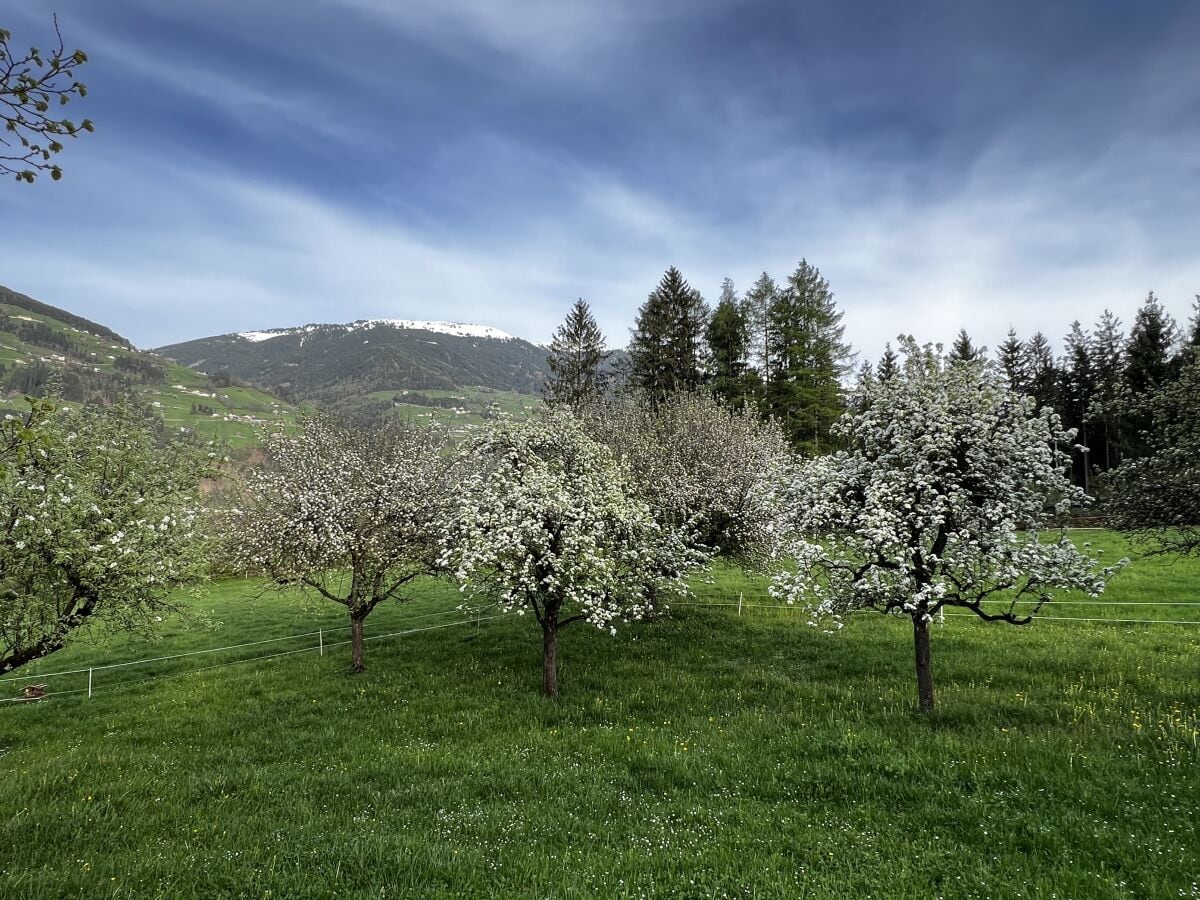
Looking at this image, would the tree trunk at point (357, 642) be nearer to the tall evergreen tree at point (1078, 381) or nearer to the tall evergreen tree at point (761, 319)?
the tall evergreen tree at point (761, 319)

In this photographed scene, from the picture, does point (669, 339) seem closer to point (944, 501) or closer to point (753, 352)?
point (753, 352)

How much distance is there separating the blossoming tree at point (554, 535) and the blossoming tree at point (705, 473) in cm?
360

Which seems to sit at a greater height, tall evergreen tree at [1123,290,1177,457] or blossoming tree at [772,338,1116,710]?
tall evergreen tree at [1123,290,1177,457]

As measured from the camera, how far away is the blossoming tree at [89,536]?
12.1m

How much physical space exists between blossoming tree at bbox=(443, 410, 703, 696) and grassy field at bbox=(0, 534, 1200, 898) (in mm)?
2845

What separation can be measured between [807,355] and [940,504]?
134ft

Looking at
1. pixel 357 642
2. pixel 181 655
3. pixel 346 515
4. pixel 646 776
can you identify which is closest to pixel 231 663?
pixel 181 655

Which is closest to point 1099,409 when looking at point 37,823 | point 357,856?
point 357,856

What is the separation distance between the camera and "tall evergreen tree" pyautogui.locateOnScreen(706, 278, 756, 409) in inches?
2044

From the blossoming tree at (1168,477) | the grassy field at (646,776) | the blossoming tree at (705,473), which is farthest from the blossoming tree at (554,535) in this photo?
the blossoming tree at (1168,477)

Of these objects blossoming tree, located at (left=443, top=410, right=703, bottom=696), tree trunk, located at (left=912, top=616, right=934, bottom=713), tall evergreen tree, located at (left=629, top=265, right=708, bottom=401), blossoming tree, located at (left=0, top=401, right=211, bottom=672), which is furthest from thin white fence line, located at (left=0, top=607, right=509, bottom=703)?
tall evergreen tree, located at (left=629, top=265, right=708, bottom=401)

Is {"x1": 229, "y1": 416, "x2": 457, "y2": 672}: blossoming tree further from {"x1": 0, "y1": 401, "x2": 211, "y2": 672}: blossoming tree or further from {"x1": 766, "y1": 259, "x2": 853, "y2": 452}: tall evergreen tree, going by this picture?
{"x1": 766, "y1": 259, "x2": 853, "y2": 452}: tall evergreen tree

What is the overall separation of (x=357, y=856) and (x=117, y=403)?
1560cm

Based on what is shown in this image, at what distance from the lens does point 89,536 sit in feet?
42.1
